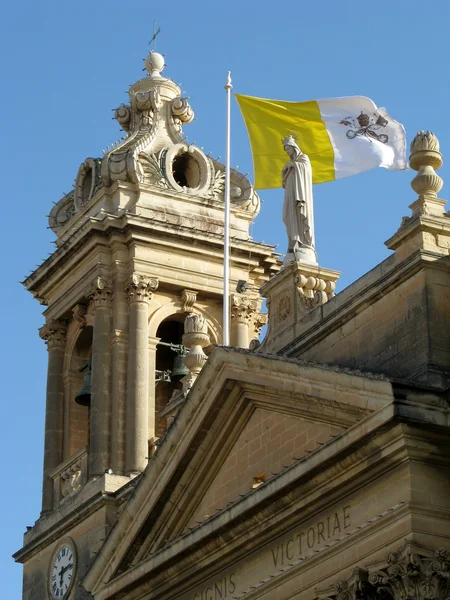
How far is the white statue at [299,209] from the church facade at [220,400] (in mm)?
528

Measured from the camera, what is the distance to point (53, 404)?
44.1 m

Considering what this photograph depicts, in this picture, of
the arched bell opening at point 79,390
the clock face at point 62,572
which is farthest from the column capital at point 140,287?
Result: the clock face at point 62,572

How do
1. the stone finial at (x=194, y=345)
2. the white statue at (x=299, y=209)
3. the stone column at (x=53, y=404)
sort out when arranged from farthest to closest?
1. the stone column at (x=53, y=404)
2. the stone finial at (x=194, y=345)
3. the white statue at (x=299, y=209)

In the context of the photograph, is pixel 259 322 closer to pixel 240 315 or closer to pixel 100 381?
pixel 240 315

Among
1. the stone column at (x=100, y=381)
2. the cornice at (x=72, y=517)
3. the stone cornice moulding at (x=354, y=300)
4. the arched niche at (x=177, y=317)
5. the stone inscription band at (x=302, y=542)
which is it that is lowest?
the stone inscription band at (x=302, y=542)

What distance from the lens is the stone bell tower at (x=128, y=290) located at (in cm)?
4166

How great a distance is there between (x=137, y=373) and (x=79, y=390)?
8.91 feet

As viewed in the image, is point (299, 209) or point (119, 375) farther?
point (119, 375)

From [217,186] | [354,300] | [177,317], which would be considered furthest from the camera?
[217,186]

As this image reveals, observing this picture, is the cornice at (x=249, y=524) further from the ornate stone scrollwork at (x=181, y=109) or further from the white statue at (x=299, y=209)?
the ornate stone scrollwork at (x=181, y=109)

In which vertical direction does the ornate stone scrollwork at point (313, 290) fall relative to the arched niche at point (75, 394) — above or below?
below

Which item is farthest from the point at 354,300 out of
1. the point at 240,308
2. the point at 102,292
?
the point at 240,308

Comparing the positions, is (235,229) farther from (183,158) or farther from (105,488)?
(105,488)

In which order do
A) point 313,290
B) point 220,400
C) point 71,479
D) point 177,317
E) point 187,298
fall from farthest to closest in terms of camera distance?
point 177,317 → point 187,298 → point 71,479 → point 313,290 → point 220,400
